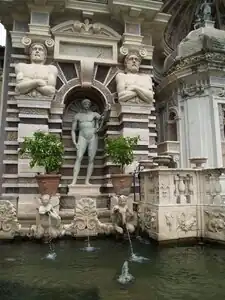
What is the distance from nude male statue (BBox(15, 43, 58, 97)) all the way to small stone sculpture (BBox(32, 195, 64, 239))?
15.3 feet

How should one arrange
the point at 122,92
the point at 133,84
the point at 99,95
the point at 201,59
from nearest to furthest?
the point at 122,92
the point at 133,84
the point at 99,95
the point at 201,59

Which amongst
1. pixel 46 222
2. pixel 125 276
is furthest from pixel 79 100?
pixel 125 276

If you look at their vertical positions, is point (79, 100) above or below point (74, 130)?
above

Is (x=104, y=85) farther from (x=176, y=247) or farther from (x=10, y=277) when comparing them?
(x=10, y=277)

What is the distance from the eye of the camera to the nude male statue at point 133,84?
11750 millimetres

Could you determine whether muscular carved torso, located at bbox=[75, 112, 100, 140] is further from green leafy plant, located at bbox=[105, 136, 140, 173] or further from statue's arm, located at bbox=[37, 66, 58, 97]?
green leafy plant, located at bbox=[105, 136, 140, 173]

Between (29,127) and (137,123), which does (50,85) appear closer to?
(29,127)

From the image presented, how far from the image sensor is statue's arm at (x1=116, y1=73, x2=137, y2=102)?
11.7 metres

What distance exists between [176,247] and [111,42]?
9.29 meters

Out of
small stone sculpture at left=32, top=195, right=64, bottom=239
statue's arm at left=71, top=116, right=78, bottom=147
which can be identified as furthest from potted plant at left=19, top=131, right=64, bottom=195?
statue's arm at left=71, top=116, right=78, bottom=147

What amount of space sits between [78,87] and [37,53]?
213 centimetres

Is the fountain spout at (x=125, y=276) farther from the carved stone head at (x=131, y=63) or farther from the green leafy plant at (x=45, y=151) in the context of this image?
the carved stone head at (x=131, y=63)

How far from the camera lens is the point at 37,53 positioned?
449 inches

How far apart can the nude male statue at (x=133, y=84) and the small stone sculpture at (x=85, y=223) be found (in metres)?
5.02
